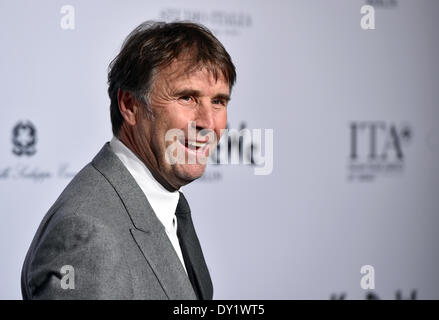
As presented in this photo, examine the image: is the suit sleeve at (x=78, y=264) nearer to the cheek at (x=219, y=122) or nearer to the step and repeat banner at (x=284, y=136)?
the cheek at (x=219, y=122)

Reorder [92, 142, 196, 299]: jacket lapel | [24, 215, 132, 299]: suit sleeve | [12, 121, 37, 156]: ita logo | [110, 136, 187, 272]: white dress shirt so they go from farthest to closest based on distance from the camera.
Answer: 1. [12, 121, 37, 156]: ita logo
2. [110, 136, 187, 272]: white dress shirt
3. [92, 142, 196, 299]: jacket lapel
4. [24, 215, 132, 299]: suit sleeve

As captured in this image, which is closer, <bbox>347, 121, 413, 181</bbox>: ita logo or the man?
the man

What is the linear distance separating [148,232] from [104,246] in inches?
5.4

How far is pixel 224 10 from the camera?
2.28m

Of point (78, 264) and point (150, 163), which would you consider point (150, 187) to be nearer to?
point (150, 163)

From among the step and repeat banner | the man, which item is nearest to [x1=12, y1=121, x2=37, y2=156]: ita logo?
the step and repeat banner

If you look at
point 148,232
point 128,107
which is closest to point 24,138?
point 128,107

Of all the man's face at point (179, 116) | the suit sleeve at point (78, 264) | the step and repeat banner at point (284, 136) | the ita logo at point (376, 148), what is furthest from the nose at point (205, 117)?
the ita logo at point (376, 148)

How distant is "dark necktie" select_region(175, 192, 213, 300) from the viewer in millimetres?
1352

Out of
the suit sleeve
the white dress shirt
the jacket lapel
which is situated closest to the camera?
the suit sleeve

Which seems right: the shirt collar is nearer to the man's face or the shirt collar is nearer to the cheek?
the man's face

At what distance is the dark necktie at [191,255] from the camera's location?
4.43 feet
